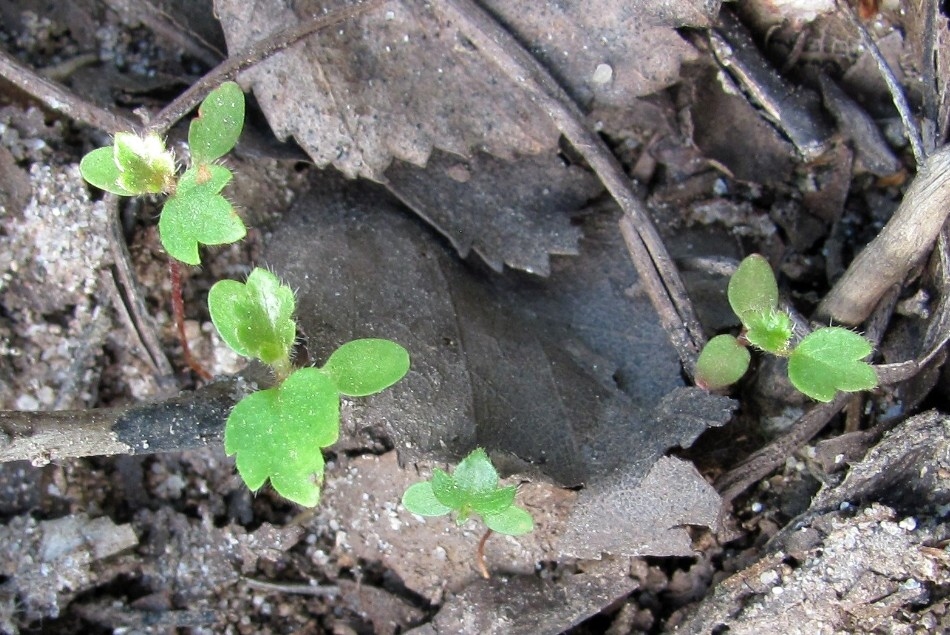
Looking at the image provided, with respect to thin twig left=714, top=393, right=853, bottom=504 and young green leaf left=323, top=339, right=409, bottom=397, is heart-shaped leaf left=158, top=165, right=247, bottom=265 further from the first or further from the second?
thin twig left=714, top=393, right=853, bottom=504

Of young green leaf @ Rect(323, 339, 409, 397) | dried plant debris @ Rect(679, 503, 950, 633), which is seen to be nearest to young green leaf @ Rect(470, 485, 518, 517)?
young green leaf @ Rect(323, 339, 409, 397)

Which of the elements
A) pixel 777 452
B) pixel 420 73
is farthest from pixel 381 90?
pixel 777 452

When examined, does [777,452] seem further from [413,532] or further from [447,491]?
[413,532]

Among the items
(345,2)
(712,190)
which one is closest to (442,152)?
(345,2)

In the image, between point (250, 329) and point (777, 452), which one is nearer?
point (250, 329)

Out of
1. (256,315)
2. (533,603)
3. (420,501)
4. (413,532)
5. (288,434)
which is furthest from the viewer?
(413,532)
